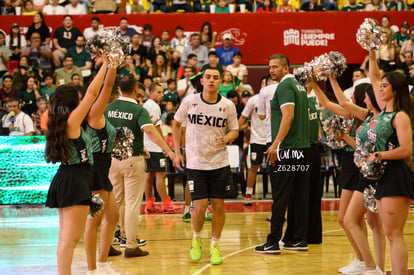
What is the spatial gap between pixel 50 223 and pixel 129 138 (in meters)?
3.72

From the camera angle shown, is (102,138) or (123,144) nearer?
(102,138)

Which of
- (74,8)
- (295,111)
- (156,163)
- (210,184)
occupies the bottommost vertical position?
(156,163)

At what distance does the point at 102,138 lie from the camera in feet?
20.5

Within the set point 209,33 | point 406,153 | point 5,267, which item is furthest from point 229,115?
point 209,33

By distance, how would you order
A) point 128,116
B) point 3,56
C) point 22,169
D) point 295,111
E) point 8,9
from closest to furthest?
point 128,116, point 295,111, point 22,169, point 3,56, point 8,9

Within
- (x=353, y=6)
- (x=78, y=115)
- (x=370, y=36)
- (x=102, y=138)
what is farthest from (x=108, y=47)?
(x=353, y=6)

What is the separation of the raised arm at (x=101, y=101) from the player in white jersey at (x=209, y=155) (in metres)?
1.35

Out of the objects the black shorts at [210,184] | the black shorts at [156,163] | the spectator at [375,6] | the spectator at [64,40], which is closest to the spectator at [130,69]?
the spectator at [64,40]

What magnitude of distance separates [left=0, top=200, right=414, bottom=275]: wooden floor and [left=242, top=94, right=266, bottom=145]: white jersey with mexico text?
131 centimetres

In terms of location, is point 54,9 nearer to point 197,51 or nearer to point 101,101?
point 197,51

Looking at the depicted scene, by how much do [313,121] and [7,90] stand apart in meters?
8.11

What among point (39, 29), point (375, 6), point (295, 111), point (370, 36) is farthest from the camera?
point (375, 6)

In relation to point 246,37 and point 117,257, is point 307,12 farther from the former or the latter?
point 117,257

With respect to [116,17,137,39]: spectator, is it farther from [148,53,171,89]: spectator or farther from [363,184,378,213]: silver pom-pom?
[363,184,378,213]: silver pom-pom
